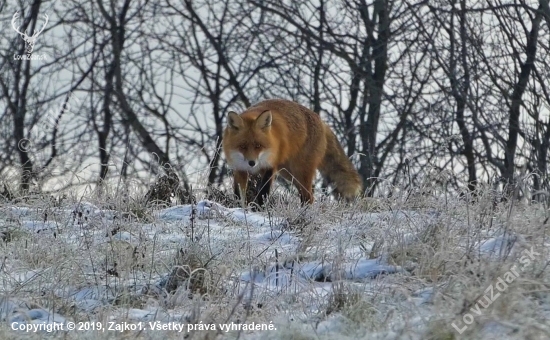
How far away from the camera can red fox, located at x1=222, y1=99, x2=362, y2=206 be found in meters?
9.42

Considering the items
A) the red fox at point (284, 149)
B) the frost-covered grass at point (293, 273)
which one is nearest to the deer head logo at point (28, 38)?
the red fox at point (284, 149)

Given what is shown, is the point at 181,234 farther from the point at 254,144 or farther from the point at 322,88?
the point at 322,88

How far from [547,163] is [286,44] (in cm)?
613

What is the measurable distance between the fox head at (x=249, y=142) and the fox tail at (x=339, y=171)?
1105mm

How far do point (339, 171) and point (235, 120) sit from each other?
160 centimetres

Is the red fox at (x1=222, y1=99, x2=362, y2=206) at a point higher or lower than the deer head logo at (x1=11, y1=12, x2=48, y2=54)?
lower

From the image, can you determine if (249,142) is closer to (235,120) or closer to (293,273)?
(235,120)

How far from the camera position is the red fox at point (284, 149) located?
30.9ft

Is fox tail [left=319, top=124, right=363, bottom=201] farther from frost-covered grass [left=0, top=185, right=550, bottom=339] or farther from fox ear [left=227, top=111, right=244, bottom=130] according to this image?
frost-covered grass [left=0, top=185, right=550, bottom=339]

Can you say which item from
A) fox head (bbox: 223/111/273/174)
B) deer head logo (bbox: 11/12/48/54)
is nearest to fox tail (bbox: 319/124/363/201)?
fox head (bbox: 223/111/273/174)

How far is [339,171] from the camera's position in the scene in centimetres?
1038

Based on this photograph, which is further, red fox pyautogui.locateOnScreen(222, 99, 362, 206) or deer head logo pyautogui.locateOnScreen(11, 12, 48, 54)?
deer head logo pyautogui.locateOnScreen(11, 12, 48, 54)

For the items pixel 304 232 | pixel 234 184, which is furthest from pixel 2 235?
pixel 234 184

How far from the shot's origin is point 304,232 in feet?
18.2
